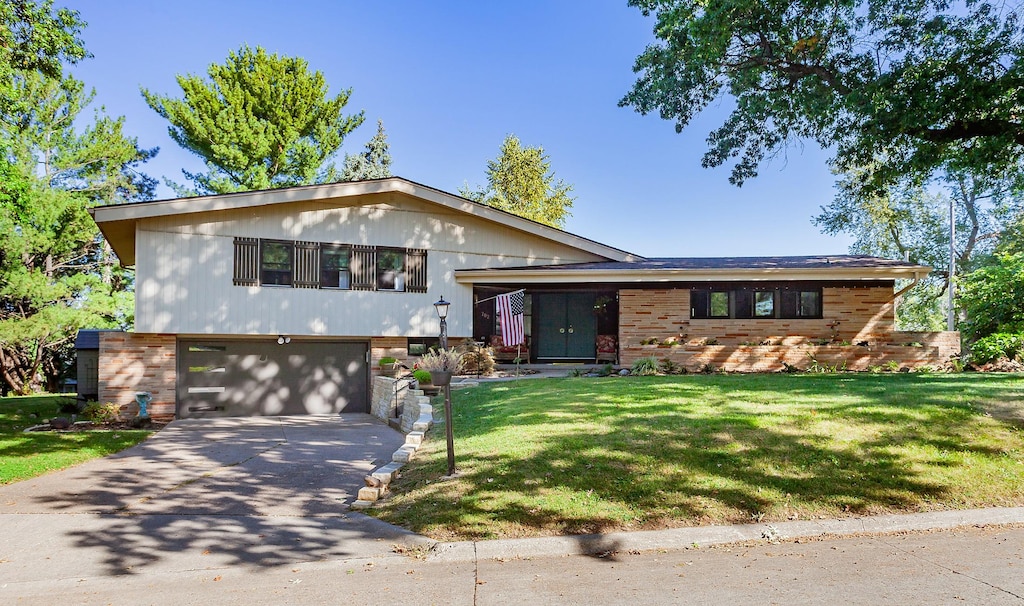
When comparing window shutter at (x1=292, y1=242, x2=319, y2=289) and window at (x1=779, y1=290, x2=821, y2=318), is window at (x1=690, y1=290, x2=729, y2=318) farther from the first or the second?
window shutter at (x1=292, y1=242, x2=319, y2=289)

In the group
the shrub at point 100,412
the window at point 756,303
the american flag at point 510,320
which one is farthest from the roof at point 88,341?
the window at point 756,303

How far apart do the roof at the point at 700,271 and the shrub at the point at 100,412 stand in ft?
29.8

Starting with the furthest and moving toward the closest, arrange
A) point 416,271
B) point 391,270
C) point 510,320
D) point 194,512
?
point 416,271
point 391,270
point 510,320
point 194,512

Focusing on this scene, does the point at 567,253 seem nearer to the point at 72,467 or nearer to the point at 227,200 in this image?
the point at 227,200

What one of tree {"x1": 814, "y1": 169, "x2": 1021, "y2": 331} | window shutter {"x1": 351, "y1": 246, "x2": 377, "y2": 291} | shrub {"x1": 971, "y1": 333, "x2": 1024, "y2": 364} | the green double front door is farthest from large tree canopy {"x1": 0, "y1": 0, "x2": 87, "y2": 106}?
tree {"x1": 814, "y1": 169, "x2": 1021, "y2": 331}

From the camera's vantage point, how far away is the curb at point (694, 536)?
4.79 meters

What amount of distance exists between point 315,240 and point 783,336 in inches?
499

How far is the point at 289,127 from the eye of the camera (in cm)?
2741

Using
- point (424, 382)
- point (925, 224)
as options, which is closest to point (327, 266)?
point (424, 382)

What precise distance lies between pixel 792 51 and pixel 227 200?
13.1 m

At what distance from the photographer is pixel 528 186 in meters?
35.2

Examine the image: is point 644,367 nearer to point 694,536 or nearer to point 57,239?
point 694,536

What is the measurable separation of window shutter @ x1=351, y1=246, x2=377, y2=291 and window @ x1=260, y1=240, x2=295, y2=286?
161 cm

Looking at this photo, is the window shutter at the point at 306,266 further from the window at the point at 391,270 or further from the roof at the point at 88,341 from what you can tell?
the roof at the point at 88,341
